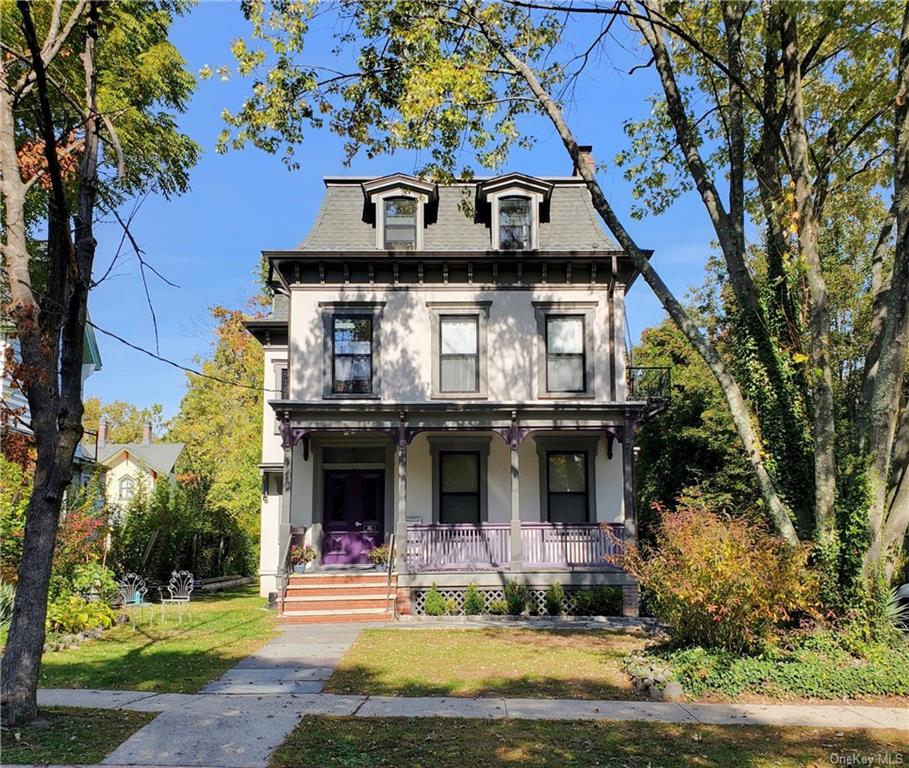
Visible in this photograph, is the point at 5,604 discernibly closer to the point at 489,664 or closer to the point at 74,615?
the point at 74,615

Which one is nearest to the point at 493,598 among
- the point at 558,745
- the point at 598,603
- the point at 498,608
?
the point at 498,608

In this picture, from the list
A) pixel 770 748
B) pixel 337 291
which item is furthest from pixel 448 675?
A: pixel 337 291

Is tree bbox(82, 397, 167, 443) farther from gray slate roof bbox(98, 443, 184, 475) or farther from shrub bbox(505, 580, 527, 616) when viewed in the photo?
shrub bbox(505, 580, 527, 616)

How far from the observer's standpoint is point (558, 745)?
593 centimetres

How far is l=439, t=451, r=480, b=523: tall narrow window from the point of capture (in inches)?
645

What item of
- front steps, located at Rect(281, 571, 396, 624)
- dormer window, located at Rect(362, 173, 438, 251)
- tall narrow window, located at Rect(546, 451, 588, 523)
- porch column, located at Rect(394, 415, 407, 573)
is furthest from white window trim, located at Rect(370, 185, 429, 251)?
front steps, located at Rect(281, 571, 396, 624)

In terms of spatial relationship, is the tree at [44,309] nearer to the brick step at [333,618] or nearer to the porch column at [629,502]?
the brick step at [333,618]

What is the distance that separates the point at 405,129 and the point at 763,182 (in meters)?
5.54

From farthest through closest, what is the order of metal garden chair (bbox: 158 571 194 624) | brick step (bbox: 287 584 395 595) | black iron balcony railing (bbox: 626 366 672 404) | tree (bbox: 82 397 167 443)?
tree (bbox: 82 397 167 443) < black iron balcony railing (bbox: 626 366 672 404) < brick step (bbox: 287 584 395 595) < metal garden chair (bbox: 158 571 194 624)

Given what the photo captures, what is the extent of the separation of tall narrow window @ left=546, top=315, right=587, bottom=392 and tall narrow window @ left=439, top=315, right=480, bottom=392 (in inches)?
69.0

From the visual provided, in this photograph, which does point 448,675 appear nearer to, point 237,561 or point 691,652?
point 691,652

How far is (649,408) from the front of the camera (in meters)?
16.2

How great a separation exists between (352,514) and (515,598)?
4725mm

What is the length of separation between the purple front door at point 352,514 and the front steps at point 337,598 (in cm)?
127
